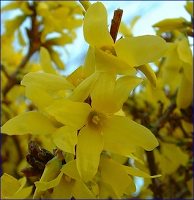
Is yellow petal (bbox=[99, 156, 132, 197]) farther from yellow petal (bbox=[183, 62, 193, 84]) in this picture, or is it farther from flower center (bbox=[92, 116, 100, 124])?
yellow petal (bbox=[183, 62, 193, 84])

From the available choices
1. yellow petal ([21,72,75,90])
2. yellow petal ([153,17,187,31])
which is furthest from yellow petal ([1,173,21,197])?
yellow petal ([153,17,187,31])

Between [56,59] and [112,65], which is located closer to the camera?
[112,65]

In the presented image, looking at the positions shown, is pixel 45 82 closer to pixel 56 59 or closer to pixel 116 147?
pixel 116 147

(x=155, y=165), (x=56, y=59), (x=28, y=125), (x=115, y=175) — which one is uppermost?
(x=28, y=125)

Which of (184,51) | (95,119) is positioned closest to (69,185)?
(95,119)

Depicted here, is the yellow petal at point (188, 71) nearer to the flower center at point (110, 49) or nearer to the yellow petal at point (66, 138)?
the flower center at point (110, 49)

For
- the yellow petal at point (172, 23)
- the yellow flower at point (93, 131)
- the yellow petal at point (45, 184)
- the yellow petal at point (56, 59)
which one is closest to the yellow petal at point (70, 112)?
the yellow flower at point (93, 131)
